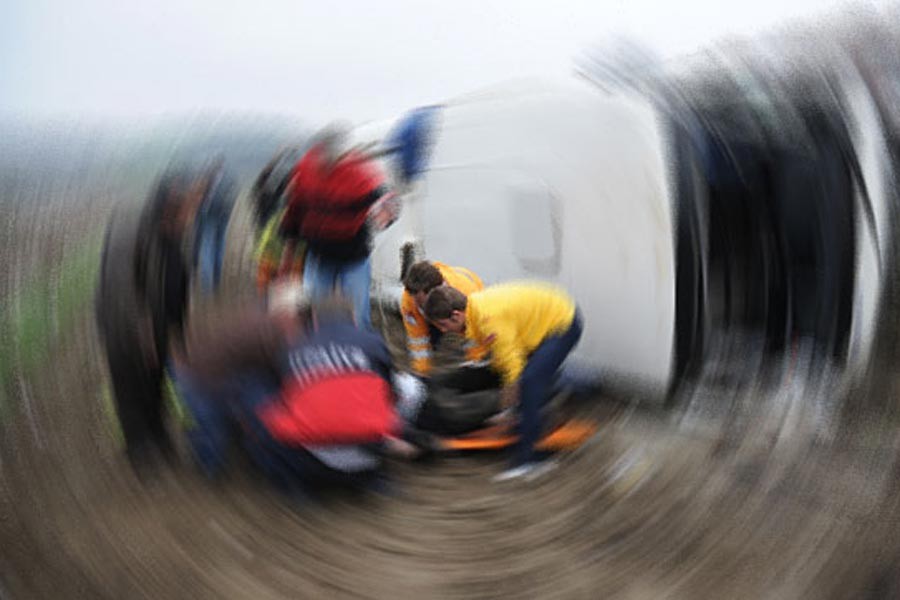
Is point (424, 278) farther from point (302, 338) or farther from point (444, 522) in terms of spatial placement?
point (444, 522)

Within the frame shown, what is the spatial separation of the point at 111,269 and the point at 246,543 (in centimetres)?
87

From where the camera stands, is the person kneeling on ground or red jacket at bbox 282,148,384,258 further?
red jacket at bbox 282,148,384,258

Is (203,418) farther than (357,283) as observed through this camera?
No

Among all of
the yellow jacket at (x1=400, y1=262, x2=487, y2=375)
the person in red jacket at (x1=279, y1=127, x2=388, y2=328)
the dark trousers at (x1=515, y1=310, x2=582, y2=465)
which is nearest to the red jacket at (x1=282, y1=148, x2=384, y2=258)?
the person in red jacket at (x1=279, y1=127, x2=388, y2=328)

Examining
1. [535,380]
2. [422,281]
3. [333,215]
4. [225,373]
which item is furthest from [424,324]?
[225,373]

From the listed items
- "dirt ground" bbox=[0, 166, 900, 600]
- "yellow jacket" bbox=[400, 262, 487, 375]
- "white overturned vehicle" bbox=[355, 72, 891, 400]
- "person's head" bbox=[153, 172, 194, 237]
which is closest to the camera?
"dirt ground" bbox=[0, 166, 900, 600]

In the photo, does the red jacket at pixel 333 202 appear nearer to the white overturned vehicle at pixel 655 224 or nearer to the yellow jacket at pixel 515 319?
the white overturned vehicle at pixel 655 224

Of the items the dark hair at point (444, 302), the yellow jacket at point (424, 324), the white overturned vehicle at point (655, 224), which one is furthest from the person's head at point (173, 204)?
the dark hair at point (444, 302)

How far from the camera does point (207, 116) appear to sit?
231 centimetres

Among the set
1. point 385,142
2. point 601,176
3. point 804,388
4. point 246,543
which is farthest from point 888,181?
point 246,543

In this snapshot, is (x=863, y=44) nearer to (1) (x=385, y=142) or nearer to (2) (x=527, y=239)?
(2) (x=527, y=239)

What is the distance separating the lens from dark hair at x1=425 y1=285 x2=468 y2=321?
6.97ft

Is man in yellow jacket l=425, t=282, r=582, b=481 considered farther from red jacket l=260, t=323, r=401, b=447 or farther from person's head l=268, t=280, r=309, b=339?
person's head l=268, t=280, r=309, b=339

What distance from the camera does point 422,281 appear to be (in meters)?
2.23
